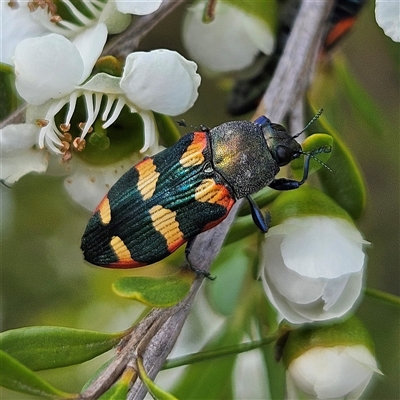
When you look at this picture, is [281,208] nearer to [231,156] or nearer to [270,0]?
[231,156]

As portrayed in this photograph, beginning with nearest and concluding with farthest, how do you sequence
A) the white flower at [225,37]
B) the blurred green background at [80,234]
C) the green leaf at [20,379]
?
1. the green leaf at [20,379]
2. the white flower at [225,37]
3. the blurred green background at [80,234]

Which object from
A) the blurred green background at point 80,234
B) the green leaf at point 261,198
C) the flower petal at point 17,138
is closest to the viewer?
the flower petal at point 17,138

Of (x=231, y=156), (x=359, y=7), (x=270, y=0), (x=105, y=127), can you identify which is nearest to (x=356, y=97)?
(x=359, y=7)

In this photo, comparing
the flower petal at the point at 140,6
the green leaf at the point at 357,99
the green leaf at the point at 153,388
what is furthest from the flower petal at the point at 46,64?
the green leaf at the point at 357,99

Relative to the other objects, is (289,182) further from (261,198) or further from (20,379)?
(20,379)

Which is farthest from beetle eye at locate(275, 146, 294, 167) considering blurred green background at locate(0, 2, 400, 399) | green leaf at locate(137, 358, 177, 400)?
green leaf at locate(137, 358, 177, 400)

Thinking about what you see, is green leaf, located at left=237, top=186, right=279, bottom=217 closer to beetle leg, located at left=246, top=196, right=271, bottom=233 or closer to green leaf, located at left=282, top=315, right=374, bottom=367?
beetle leg, located at left=246, top=196, right=271, bottom=233

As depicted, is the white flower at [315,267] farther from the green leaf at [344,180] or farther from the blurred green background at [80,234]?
the blurred green background at [80,234]
